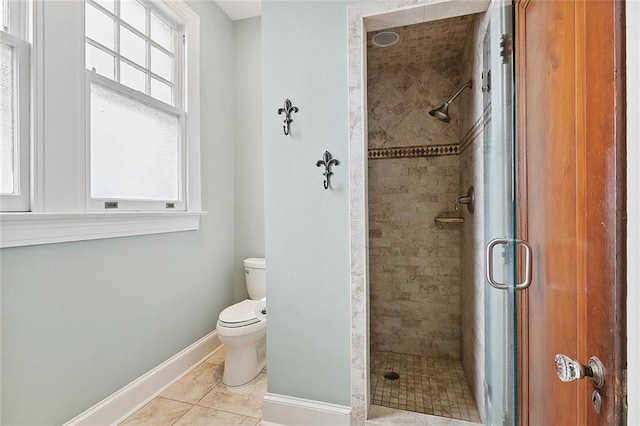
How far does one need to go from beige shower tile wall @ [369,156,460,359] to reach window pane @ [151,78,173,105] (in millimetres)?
1643

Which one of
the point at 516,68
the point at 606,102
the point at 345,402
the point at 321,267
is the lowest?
the point at 345,402

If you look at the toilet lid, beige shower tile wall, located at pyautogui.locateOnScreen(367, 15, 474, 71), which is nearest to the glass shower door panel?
beige shower tile wall, located at pyautogui.locateOnScreen(367, 15, 474, 71)

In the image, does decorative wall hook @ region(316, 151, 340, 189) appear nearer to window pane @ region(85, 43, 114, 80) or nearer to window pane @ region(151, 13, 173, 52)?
window pane @ region(85, 43, 114, 80)

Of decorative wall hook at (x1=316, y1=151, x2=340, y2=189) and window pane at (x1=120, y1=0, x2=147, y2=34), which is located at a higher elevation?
window pane at (x1=120, y1=0, x2=147, y2=34)

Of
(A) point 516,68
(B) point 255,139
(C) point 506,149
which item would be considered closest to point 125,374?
(B) point 255,139

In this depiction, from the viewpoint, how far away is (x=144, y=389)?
1785 millimetres

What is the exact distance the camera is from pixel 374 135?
239cm

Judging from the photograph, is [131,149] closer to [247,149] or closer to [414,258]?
[247,149]

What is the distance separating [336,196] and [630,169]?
1.07 m

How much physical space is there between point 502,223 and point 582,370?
59 cm

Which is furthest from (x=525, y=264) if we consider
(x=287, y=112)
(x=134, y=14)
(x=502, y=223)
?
(x=134, y=14)

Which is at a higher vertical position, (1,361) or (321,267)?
(321,267)

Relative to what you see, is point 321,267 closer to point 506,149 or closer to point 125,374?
point 506,149

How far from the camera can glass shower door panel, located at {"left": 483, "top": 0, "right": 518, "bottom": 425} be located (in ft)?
3.48
